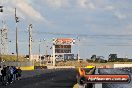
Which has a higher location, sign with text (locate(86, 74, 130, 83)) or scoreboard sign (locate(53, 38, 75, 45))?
scoreboard sign (locate(53, 38, 75, 45))

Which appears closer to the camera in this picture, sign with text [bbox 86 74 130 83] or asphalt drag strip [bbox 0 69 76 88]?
sign with text [bbox 86 74 130 83]

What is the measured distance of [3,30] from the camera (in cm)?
15900

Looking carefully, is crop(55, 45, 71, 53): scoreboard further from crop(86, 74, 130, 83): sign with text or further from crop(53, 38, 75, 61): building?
crop(86, 74, 130, 83): sign with text

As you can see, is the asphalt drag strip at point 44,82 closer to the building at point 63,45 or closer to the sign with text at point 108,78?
the sign with text at point 108,78

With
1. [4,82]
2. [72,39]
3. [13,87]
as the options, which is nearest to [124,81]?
[13,87]

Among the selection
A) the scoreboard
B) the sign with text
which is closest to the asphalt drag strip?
the sign with text

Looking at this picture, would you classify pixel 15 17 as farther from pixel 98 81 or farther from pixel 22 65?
pixel 98 81

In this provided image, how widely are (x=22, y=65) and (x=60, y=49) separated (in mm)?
77926

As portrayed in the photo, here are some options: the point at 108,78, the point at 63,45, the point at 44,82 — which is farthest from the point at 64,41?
the point at 108,78

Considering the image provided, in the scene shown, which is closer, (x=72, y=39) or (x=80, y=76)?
(x=80, y=76)

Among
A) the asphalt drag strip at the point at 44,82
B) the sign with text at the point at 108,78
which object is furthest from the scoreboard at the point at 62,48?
the sign with text at the point at 108,78

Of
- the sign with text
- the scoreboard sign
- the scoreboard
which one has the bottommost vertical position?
the sign with text

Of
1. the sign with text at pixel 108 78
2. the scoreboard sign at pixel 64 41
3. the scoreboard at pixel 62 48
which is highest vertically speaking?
the scoreboard sign at pixel 64 41

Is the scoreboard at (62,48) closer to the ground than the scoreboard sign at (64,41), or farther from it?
closer to the ground
